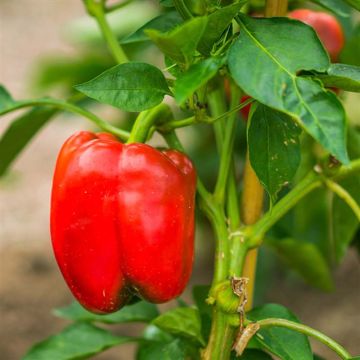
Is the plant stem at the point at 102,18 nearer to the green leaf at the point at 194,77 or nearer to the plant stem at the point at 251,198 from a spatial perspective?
the plant stem at the point at 251,198

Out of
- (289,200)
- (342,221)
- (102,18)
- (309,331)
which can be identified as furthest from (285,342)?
(102,18)

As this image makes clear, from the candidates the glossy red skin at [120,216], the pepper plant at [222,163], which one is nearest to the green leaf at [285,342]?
the pepper plant at [222,163]

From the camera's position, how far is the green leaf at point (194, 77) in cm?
74

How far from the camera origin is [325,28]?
3.86 feet

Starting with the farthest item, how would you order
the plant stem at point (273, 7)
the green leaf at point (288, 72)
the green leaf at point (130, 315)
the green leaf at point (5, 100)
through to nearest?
the green leaf at point (130, 315), the green leaf at point (5, 100), the plant stem at point (273, 7), the green leaf at point (288, 72)

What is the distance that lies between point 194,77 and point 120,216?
0.21 meters

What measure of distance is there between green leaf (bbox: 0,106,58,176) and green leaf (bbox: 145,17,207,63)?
39 cm

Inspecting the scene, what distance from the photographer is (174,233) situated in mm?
911

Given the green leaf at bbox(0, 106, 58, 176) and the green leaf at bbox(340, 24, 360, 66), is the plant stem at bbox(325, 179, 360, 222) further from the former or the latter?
the green leaf at bbox(0, 106, 58, 176)

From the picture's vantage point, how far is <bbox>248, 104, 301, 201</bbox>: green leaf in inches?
33.6

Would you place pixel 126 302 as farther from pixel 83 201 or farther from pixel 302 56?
pixel 302 56

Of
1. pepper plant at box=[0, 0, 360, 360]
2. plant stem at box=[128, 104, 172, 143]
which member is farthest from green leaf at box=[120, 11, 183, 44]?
plant stem at box=[128, 104, 172, 143]

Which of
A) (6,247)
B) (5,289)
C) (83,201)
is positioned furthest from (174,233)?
(6,247)

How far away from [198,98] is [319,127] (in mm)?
172
